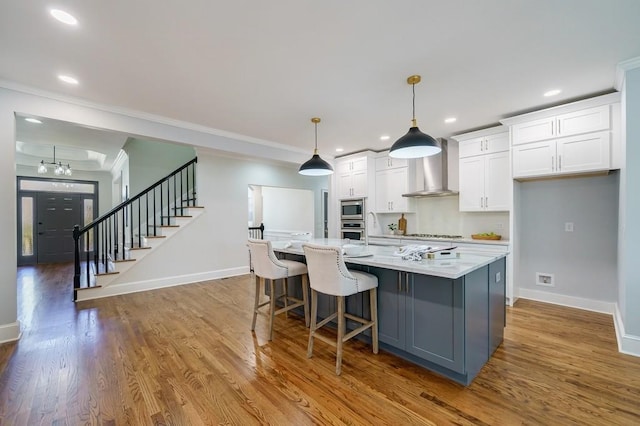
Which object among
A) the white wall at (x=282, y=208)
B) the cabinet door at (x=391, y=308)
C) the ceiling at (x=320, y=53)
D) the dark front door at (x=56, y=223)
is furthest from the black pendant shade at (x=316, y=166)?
the dark front door at (x=56, y=223)

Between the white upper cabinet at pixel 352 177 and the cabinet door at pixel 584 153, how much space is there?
3.01 metres

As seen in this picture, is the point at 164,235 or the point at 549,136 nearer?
the point at 549,136

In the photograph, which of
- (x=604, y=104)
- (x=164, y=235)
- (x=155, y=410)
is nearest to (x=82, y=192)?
(x=164, y=235)

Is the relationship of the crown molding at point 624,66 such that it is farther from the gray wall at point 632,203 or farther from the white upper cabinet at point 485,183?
the white upper cabinet at point 485,183

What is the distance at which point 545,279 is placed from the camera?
12.8 feet

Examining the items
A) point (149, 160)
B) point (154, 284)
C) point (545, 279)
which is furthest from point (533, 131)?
point (149, 160)

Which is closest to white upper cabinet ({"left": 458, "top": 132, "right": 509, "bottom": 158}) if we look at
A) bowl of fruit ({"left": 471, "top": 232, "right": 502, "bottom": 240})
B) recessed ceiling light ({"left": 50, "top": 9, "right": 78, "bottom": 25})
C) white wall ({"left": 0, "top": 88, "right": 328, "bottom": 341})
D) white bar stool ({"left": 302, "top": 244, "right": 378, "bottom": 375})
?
bowl of fruit ({"left": 471, "top": 232, "right": 502, "bottom": 240})

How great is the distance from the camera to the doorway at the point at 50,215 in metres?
7.13

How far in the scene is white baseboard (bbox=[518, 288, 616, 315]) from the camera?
344 centimetres

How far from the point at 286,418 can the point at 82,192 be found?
9.22m

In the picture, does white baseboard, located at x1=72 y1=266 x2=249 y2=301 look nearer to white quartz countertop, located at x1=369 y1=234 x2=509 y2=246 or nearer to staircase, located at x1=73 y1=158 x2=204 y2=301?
staircase, located at x1=73 y1=158 x2=204 y2=301

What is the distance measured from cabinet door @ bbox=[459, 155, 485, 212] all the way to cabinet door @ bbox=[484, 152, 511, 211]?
0.07 meters

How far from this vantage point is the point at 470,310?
2057 millimetres

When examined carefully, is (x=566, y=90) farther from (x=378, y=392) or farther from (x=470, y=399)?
(x=378, y=392)
